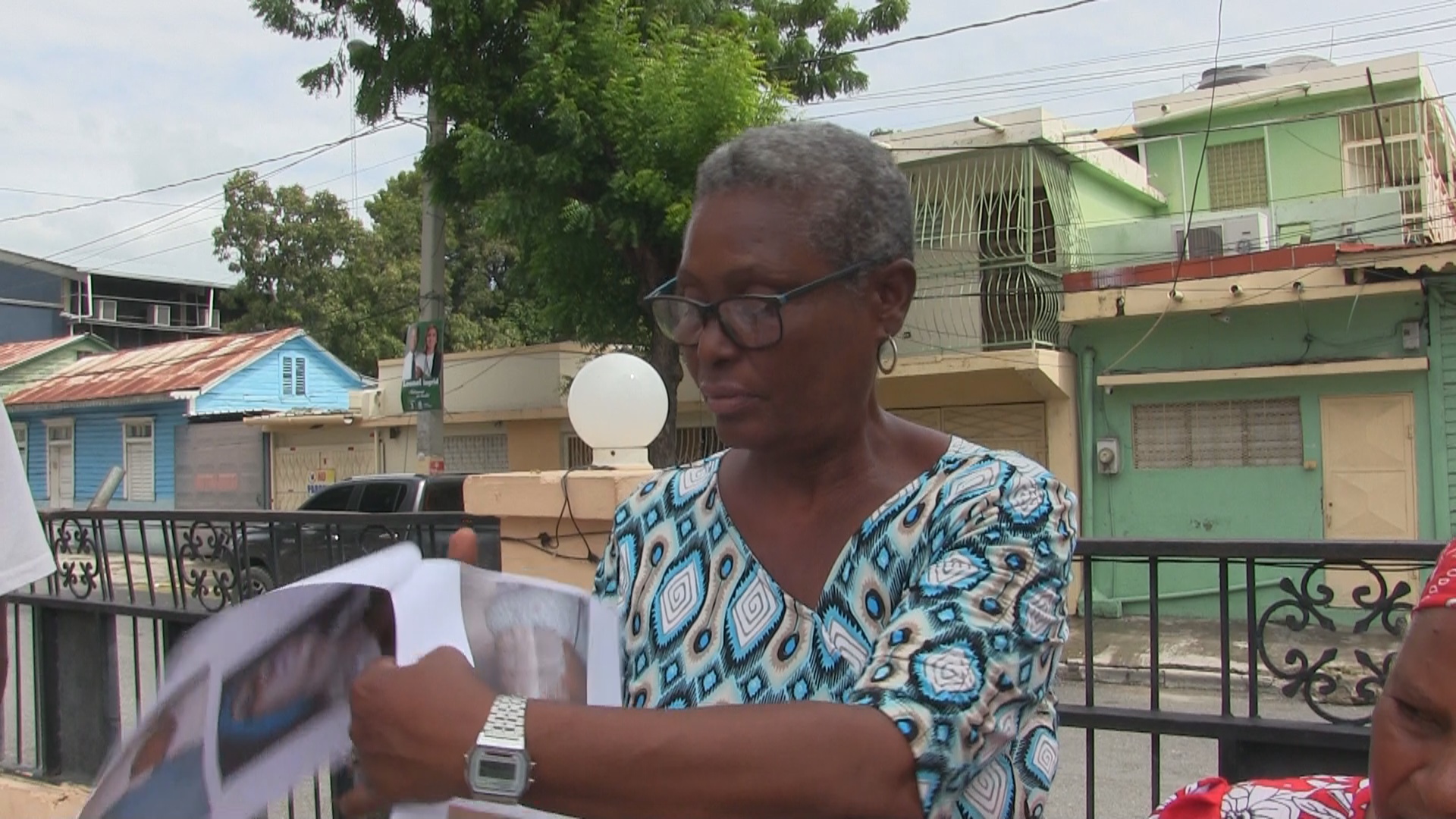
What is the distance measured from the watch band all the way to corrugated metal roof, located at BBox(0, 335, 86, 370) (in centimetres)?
2810

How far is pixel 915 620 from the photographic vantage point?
3.01ft

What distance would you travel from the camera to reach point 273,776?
91 centimetres

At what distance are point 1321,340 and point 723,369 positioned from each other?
1117 centimetres

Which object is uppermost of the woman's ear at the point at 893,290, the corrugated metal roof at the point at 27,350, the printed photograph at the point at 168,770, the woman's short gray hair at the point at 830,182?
the corrugated metal roof at the point at 27,350

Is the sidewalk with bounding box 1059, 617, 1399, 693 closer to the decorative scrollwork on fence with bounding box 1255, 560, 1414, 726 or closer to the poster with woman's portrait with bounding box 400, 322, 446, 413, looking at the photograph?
the decorative scrollwork on fence with bounding box 1255, 560, 1414, 726

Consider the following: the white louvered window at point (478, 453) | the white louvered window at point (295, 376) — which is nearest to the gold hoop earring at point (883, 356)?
the white louvered window at point (478, 453)

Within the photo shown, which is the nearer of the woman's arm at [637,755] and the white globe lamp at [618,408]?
the woman's arm at [637,755]

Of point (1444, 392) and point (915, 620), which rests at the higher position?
point (1444, 392)

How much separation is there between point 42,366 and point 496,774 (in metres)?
28.8

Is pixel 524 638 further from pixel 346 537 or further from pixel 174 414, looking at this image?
pixel 174 414

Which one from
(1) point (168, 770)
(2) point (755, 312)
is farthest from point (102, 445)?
(2) point (755, 312)

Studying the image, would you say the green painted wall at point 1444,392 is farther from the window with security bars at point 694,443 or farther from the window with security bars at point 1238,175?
the window with security bars at point 694,443

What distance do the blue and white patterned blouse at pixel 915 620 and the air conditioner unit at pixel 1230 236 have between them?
1210 cm

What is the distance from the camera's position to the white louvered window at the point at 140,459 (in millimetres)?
20906
